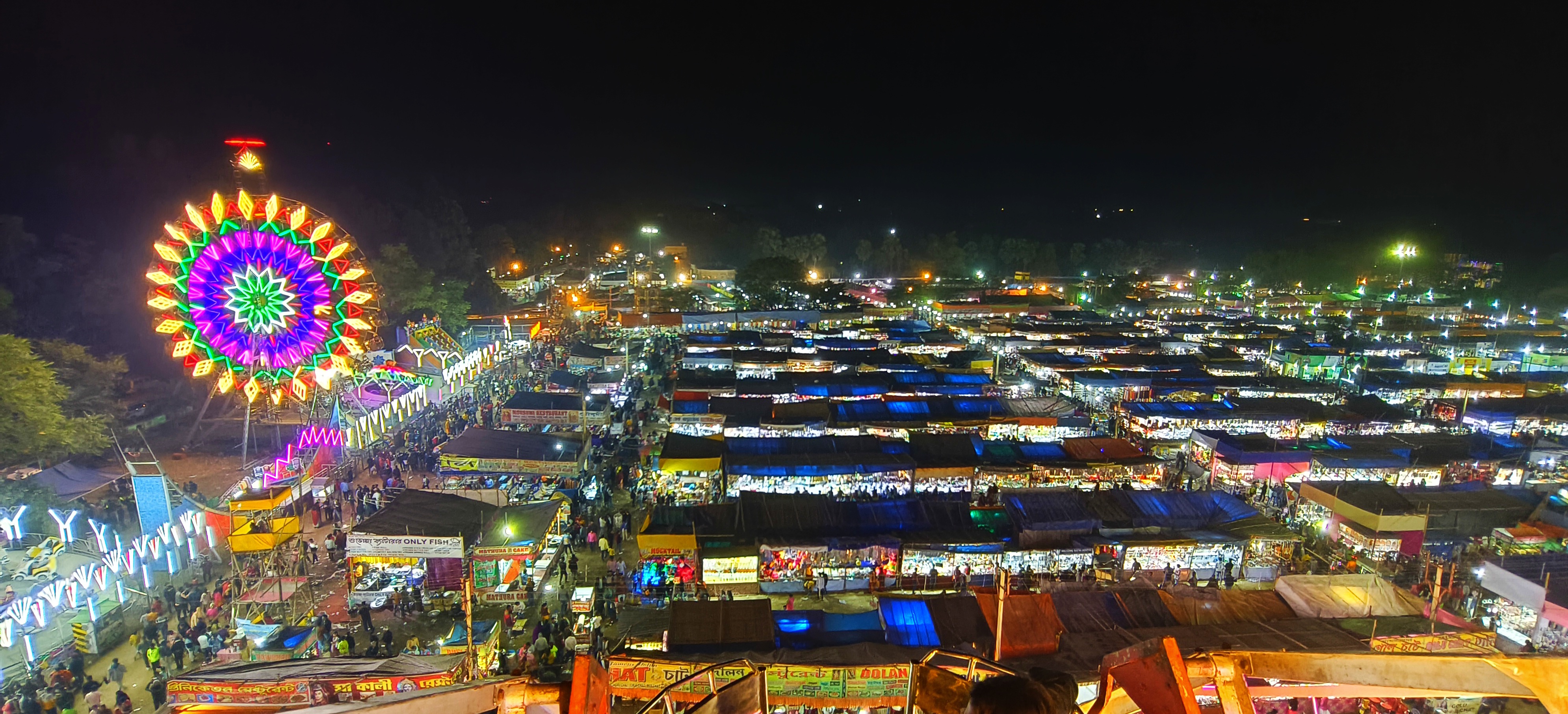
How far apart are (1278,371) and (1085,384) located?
35.9 ft

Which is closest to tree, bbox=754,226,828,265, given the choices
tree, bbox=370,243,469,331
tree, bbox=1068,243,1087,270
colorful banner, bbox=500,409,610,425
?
tree, bbox=1068,243,1087,270

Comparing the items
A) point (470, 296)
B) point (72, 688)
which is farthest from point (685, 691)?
point (470, 296)

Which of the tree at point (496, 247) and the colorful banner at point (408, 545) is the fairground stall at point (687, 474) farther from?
the tree at point (496, 247)

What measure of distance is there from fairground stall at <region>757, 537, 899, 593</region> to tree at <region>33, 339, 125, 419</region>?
17.4 metres

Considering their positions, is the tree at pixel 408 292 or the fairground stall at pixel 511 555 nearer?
the fairground stall at pixel 511 555

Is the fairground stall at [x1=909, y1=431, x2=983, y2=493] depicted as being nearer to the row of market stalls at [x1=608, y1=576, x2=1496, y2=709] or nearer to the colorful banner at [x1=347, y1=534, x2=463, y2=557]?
the row of market stalls at [x1=608, y1=576, x2=1496, y2=709]

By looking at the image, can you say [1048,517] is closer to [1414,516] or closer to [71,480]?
[1414,516]

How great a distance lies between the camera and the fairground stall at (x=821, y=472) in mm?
13688

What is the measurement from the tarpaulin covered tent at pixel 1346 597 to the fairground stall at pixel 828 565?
17.0ft

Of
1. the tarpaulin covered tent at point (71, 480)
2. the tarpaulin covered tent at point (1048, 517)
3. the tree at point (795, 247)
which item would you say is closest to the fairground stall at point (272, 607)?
the tarpaulin covered tent at point (71, 480)

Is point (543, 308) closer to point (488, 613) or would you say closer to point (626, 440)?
point (626, 440)

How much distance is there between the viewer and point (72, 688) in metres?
8.02

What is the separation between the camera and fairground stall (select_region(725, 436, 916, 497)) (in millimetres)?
13688

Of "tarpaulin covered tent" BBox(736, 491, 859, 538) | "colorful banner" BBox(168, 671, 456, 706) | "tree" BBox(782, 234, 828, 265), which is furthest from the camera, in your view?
"tree" BBox(782, 234, 828, 265)
